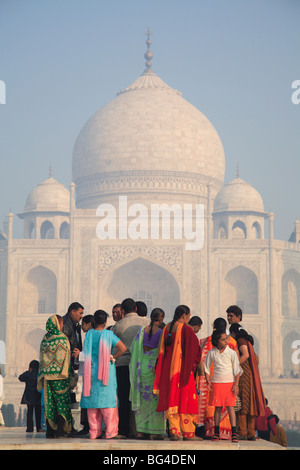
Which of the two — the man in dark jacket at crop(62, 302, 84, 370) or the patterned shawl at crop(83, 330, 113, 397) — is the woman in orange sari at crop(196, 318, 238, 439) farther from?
the man in dark jacket at crop(62, 302, 84, 370)

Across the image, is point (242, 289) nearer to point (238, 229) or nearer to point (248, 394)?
point (238, 229)

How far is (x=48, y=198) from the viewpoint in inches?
976

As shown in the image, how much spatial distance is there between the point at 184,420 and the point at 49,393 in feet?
2.68

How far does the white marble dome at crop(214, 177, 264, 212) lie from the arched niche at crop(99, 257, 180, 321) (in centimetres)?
309

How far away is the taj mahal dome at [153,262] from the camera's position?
71.5 ft

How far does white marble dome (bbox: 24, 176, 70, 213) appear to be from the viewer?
24594mm

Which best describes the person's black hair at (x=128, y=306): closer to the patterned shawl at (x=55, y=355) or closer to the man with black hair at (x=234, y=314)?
the patterned shawl at (x=55, y=355)

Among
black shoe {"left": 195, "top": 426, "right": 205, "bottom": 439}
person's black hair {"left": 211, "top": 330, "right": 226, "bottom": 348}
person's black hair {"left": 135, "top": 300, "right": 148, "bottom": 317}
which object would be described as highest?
person's black hair {"left": 135, "top": 300, "right": 148, "bottom": 317}

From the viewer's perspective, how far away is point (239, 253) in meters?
22.2

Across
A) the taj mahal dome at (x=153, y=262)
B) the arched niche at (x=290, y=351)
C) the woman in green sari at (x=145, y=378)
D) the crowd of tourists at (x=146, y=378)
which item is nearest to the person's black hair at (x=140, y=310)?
the crowd of tourists at (x=146, y=378)

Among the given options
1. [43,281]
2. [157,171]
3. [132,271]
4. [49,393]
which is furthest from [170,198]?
[49,393]

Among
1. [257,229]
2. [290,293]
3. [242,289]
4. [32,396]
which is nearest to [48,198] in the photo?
[257,229]

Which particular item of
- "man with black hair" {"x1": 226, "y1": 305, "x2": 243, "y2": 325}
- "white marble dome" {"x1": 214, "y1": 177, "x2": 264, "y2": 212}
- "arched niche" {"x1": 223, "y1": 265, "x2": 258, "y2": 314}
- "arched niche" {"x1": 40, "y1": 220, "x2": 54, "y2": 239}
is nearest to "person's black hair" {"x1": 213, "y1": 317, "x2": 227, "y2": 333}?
"man with black hair" {"x1": 226, "y1": 305, "x2": 243, "y2": 325}
